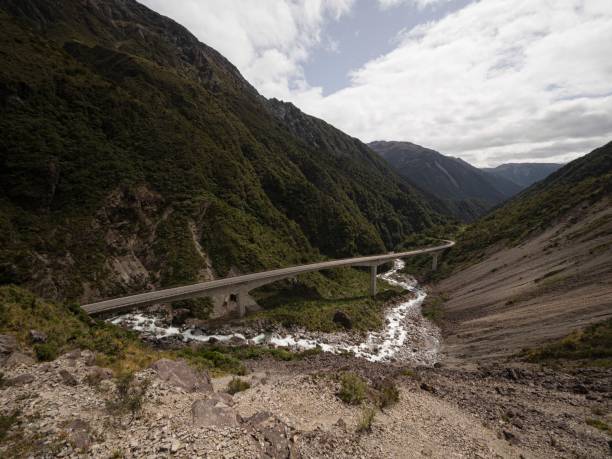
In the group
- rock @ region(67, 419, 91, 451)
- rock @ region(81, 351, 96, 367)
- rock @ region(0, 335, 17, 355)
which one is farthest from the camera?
rock @ region(81, 351, 96, 367)

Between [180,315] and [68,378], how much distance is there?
26.1 meters

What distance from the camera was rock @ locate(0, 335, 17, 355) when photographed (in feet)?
44.4

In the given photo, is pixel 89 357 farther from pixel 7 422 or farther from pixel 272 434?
pixel 272 434

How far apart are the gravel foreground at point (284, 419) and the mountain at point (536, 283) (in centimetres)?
1110

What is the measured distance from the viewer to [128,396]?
11477 millimetres

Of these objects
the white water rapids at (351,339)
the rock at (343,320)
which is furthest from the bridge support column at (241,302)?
the rock at (343,320)

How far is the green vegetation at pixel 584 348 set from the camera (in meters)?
22.2

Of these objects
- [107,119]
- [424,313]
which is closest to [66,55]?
[107,119]

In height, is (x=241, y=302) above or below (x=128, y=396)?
below

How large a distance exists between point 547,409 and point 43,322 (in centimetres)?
3170

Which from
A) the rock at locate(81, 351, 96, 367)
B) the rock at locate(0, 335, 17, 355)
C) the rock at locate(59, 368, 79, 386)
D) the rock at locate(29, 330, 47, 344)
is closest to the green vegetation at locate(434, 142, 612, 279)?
the rock at locate(81, 351, 96, 367)

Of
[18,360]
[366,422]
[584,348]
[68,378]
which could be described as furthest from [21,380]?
[584,348]

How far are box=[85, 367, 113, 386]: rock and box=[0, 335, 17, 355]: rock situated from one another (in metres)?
3.98

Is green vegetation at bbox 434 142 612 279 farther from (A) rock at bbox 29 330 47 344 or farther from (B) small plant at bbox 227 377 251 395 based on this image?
(A) rock at bbox 29 330 47 344
